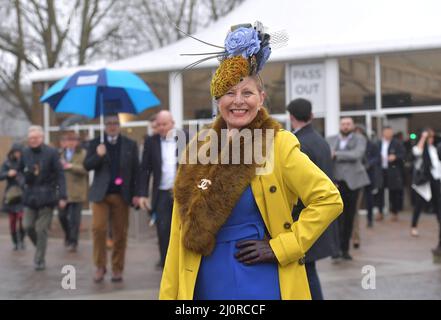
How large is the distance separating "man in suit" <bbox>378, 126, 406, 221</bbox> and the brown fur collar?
12.0 metres

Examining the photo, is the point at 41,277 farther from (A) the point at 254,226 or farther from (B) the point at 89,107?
(A) the point at 254,226

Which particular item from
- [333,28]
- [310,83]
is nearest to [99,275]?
[310,83]

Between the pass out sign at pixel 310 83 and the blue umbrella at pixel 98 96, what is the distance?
8076 mm

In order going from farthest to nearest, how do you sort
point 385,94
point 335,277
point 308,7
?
1. point 308,7
2. point 385,94
3. point 335,277

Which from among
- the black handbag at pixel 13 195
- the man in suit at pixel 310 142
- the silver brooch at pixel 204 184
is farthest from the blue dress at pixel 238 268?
the black handbag at pixel 13 195

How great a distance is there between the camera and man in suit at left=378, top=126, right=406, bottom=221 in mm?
14781

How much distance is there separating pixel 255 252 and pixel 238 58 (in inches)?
35.4

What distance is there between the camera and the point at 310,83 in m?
16.8

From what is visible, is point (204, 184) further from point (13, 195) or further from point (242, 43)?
point (13, 195)

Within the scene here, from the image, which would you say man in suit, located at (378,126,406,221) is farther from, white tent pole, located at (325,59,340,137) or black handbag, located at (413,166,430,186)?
black handbag, located at (413,166,430,186)

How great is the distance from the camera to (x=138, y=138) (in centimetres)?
1902
